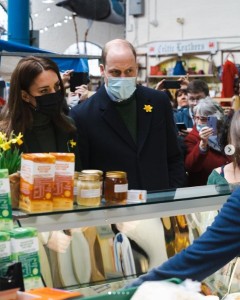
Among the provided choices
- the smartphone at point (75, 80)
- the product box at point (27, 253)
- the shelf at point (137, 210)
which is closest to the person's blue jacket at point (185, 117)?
the smartphone at point (75, 80)

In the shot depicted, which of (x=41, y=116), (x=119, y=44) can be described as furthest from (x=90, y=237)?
(x=119, y=44)

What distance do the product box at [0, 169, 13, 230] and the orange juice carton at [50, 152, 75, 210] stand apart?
0.83ft

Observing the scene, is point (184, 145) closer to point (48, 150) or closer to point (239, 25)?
point (48, 150)

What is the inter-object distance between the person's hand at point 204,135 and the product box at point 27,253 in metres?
2.81

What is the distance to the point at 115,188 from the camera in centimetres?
224

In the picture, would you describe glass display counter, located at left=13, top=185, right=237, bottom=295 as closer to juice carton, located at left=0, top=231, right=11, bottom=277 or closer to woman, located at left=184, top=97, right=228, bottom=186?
juice carton, located at left=0, top=231, right=11, bottom=277

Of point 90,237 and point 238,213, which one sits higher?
point 238,213

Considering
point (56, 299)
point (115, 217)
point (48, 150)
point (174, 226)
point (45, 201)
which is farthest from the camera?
point (48, 150)

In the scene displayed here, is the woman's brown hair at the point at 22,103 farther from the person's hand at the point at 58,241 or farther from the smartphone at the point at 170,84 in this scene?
the smartphone at the point at 170,84

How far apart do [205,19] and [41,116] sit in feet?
40.2

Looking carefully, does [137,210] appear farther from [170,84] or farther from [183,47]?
[183,47]

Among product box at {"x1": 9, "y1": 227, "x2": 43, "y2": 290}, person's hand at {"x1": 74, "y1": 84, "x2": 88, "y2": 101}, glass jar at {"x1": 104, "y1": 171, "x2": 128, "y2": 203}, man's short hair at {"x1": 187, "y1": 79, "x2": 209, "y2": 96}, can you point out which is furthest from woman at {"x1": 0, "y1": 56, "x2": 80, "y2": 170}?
man's short hair at {"x1": 187, "y1": 79, "x2": 209, "y2": 96}

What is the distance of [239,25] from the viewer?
13836 mm

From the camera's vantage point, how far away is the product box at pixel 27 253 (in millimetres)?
1635
